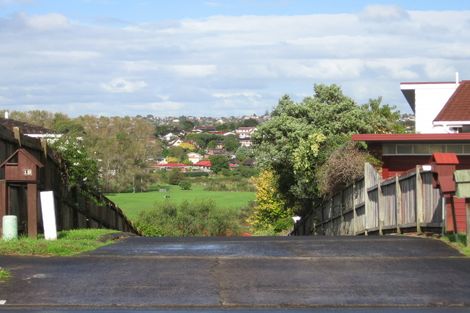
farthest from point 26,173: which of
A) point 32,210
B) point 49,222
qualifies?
point 49,222

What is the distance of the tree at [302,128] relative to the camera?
37.7m

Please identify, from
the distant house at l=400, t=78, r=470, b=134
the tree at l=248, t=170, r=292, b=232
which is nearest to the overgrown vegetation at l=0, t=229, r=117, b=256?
the distant house at l=400, t=78, r=470, b=134

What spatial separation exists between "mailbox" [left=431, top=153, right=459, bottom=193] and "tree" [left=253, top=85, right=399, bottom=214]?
18858mm

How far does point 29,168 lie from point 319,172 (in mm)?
17107

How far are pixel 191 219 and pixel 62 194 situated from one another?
3449cm

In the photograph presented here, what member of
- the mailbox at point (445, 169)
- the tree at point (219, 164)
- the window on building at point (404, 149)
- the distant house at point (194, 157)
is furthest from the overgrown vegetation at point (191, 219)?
the distant house at point (194, 157)

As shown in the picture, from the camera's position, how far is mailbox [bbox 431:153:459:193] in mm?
15984

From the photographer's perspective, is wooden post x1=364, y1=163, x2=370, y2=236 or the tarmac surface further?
wooden post x1=364, y1=163, x2=370, y2=236

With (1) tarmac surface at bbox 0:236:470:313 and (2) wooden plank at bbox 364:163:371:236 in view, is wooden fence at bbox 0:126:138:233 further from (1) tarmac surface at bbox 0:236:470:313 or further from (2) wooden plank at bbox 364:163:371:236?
(2) wooden plank at bbox 364:163:371:236

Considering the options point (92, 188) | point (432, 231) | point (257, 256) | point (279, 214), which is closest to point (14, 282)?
point (257, 256)

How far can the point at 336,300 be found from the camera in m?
9.42

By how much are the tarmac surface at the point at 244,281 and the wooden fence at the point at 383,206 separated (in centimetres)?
452

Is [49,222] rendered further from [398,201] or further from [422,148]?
[422,148]

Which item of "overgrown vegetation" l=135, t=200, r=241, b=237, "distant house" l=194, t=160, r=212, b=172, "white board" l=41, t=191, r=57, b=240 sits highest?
"distant house" l=194, t=160, r=212, b=172
